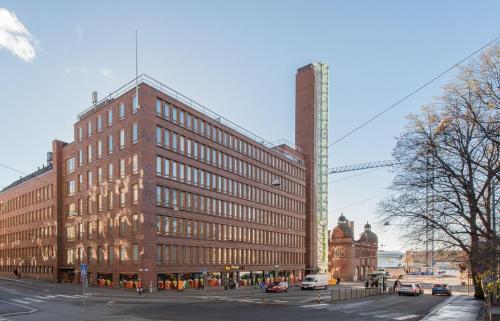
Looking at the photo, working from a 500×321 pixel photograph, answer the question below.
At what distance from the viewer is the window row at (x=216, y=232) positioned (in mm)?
56375

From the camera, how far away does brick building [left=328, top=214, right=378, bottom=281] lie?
108 metres

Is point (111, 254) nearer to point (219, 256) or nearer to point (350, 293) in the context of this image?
point (219, 256)

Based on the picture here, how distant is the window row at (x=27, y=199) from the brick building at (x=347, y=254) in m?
65.2

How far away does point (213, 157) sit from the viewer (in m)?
67.6

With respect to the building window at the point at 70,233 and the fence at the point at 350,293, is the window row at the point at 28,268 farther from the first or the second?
the fence at the point at 350,293

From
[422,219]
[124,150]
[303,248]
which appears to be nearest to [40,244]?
[124,150]

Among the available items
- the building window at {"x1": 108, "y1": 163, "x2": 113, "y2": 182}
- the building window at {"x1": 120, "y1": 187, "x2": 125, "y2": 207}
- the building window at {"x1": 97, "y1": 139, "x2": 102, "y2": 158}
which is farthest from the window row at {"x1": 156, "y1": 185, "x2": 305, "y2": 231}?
the building window at {"x1": 97, "y1": 139, "x2": 102, "y2": 158}

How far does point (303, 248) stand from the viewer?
97.4m

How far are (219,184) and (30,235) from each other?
36706mm

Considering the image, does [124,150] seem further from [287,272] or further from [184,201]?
[287,272]

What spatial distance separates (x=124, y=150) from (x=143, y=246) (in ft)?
41.2

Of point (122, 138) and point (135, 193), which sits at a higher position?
point (122, 138)

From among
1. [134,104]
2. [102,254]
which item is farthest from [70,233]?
[134,104]

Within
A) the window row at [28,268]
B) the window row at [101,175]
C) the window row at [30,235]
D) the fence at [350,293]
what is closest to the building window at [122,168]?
the window row at [101,175]
